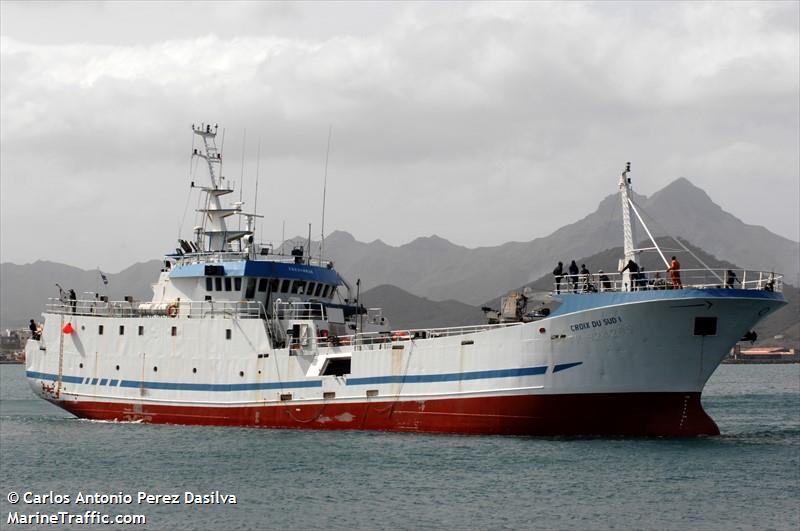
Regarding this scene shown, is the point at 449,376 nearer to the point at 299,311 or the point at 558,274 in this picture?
the point at 558,274

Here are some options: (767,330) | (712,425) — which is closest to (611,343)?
(712,425)

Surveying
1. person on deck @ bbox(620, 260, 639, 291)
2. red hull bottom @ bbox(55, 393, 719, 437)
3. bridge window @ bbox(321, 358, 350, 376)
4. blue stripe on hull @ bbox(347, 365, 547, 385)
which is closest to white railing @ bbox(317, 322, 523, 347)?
bridge window @ bbox(321, 358, 350, 376)

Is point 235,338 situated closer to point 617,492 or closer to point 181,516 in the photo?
point 181,516

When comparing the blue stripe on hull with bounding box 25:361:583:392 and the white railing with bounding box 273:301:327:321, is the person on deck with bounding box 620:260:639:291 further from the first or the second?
the white railing with bounding box 273:301:327:321

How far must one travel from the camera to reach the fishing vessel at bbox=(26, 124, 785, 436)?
2986 centimetres

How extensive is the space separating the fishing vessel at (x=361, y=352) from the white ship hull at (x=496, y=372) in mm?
44

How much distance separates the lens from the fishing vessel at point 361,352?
98.0ft

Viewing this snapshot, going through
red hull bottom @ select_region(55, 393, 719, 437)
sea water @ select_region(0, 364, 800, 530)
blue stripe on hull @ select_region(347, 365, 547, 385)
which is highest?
blue stripe on hull @ select_region(347, 365, 547, 385)

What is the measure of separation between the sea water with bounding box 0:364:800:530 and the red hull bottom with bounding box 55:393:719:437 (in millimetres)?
470

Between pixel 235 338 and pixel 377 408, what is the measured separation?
20.5ft

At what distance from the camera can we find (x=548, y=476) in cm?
2562

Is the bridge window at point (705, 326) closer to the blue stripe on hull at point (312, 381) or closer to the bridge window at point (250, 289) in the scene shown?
the blue stripe on hull at point (312, 381)

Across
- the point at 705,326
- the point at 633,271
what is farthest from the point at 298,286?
the point at 705,326

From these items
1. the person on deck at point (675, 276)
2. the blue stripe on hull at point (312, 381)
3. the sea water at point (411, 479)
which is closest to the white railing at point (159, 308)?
the blue stripe on hull at point (312, 381)
